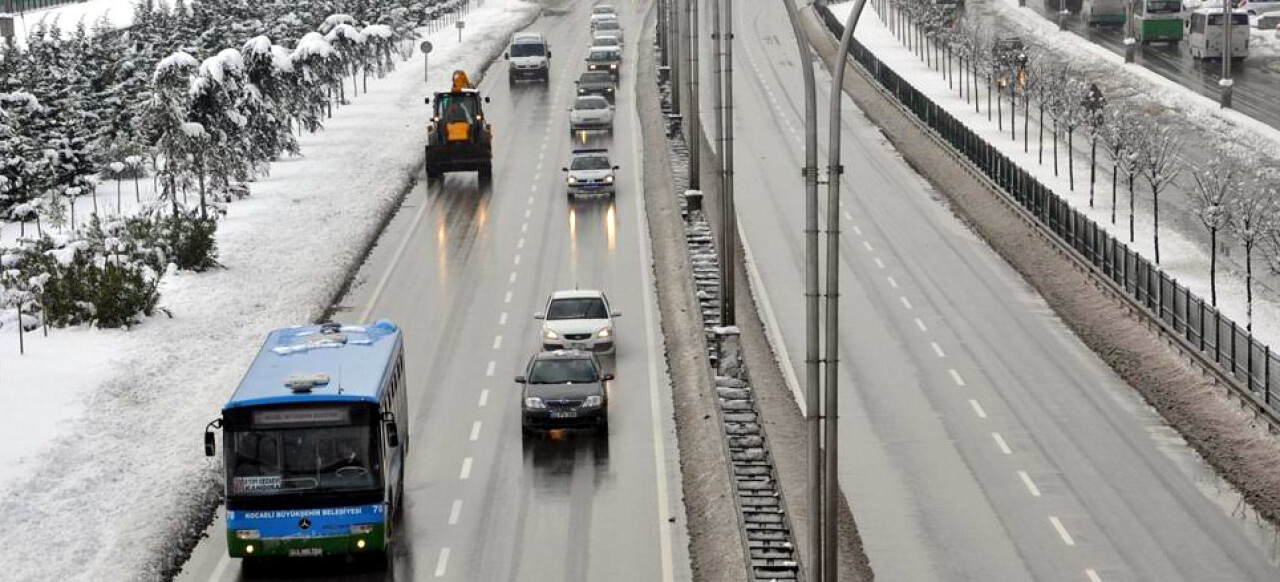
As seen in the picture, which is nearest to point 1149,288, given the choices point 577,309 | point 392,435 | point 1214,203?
point 1214,203

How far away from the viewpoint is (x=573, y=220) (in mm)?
65438

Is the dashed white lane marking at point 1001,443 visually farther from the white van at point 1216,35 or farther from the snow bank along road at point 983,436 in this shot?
the white van at point 1216,35

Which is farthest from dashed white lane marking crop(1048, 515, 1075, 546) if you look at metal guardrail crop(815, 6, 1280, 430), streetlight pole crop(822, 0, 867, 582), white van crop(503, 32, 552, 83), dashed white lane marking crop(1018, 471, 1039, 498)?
white van crop(503, 32, 552, 83)

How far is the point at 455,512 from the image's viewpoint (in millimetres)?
34312

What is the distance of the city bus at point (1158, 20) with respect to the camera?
363ft

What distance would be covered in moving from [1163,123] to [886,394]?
44.3 m

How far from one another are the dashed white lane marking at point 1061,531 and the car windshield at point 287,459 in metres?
12.1

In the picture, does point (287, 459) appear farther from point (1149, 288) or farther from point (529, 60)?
point (529, 60)

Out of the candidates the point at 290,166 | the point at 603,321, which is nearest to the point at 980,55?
the point at 290,166

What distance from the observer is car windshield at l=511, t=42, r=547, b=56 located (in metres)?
104

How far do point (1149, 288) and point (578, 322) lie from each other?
13742 mm

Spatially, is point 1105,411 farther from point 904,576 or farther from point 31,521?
point 31,521

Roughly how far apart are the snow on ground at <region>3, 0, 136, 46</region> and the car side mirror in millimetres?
125995

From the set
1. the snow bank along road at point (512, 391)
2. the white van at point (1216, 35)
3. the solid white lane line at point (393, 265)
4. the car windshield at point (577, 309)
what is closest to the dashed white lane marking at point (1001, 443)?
the snow bank along road at point (512, 391)
